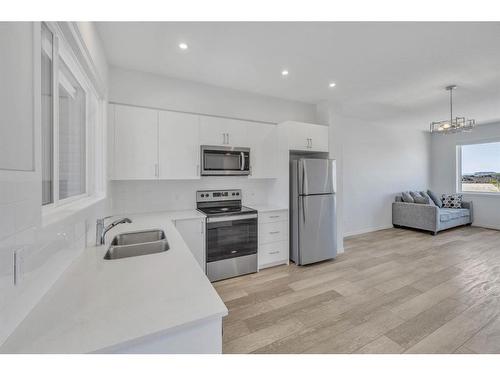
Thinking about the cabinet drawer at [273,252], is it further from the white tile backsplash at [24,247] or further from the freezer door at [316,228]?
the white tile backsplash at [24,247]

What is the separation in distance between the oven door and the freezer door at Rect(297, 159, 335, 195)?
90cm

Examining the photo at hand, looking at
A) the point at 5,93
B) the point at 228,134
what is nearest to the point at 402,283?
the point at 228,134

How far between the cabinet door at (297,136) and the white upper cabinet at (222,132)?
0.66 metres

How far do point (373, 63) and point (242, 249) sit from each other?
277cm

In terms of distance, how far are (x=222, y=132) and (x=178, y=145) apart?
618 mm

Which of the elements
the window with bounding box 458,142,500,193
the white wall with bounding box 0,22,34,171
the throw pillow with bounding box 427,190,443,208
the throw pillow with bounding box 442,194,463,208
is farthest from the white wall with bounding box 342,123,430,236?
the white wall with bounding box 0,22,34,171

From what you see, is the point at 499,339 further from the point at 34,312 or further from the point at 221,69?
the point at 221,69

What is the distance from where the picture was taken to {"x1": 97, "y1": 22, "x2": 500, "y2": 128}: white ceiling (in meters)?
1.97

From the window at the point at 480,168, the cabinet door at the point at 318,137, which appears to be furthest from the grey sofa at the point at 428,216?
the cabinet door at the point at 318,137

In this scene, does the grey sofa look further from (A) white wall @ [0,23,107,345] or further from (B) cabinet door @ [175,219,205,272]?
(A) white wall @ [0,23,107,345]

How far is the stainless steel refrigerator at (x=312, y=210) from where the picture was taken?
328 centimetres

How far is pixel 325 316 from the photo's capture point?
2143 millimetres

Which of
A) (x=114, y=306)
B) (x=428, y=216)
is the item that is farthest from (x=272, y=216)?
(x=428, y=216)

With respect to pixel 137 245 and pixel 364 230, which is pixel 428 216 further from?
pixel 137 245
